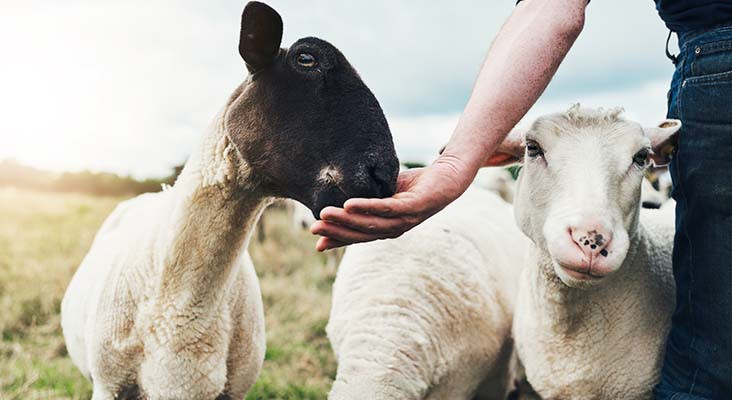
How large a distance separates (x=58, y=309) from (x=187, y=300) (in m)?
5.18

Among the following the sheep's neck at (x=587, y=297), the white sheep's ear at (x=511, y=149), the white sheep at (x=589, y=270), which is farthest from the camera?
the white sheep's ear at (x=511, y=149)

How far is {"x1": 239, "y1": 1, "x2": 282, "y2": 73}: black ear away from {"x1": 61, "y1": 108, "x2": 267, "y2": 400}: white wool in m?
0.37

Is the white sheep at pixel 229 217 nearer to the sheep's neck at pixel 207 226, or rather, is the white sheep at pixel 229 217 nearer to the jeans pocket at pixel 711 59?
the sheep's neck at pixel 207 226

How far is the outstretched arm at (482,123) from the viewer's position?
1850 millimetres

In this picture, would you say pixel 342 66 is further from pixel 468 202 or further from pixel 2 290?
pixel 2 290

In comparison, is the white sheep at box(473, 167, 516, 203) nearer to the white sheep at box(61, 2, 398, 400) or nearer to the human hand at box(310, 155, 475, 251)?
the white sheep at box(61, 2, 398, 400)

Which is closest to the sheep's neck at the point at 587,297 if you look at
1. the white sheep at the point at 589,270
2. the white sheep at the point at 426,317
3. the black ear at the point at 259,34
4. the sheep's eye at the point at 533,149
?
the white sheep at the point at 589,270

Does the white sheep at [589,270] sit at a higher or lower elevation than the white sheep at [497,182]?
higher

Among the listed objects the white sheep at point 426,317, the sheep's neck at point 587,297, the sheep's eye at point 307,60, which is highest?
the sheep's eye at point 307,60

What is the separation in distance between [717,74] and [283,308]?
5.80 metres

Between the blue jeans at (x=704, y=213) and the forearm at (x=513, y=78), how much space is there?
1.66 feet

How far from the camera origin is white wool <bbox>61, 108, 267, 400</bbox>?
2.64m

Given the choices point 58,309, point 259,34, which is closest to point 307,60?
point 259,34

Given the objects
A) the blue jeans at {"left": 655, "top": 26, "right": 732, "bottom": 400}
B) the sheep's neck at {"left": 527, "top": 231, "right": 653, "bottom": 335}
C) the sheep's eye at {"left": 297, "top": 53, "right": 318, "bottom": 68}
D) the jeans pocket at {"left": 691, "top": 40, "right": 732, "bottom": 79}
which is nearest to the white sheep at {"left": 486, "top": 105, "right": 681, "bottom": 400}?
the sheep's neck at {"left": 527, "top": 231, "right": 653, "bottom": 335}
